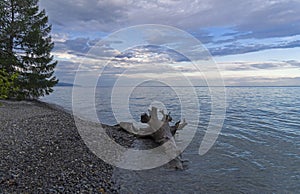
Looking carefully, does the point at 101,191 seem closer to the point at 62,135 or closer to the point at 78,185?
the point at 78,185

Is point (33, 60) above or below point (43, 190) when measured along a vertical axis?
above

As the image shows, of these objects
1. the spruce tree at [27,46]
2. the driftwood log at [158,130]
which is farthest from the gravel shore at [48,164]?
the spruce tree at [27,46]

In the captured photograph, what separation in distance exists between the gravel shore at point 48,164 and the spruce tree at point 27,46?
48.6 ft

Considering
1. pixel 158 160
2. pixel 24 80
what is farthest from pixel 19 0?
pixel 158 160

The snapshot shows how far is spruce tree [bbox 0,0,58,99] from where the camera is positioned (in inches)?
1009

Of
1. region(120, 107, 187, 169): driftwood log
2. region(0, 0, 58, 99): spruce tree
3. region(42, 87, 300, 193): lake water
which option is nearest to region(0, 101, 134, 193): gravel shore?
region(42, 87, 300, 193): lake water

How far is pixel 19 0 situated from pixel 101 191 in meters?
27.2

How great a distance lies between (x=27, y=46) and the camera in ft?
89.4

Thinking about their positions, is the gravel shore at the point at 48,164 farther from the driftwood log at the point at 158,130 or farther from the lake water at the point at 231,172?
the driftwood log at the point at 158,130

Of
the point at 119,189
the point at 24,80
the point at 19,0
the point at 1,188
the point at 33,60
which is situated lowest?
the point at 119,189

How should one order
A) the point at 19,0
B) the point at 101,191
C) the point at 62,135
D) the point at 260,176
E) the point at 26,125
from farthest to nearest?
1. the point at 19,0
2. the point at 26,125
3. the point at 62,135
4. the point at 260,176
5. the point at 101,191

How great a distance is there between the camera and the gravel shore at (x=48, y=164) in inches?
287

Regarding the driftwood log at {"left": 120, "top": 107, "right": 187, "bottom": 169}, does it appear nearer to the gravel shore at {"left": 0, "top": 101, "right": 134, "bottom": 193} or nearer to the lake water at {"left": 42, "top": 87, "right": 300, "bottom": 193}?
the lake water at {"left": 42, "top": 87, "right": 300, "bottom": 193}

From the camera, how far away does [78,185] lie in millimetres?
7715
